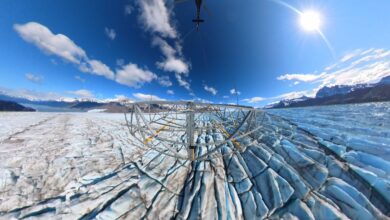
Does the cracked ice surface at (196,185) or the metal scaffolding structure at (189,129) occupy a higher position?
the metal scaffolding structure at (189,129)

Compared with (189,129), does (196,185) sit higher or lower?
lower

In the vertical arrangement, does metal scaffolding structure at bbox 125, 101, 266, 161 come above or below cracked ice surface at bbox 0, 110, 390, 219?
above

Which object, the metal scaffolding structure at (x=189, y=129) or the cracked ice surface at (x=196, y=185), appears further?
the metal scaffolding structure at (x=189, y=129)

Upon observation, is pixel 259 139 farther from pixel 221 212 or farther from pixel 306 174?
pixel 221 212

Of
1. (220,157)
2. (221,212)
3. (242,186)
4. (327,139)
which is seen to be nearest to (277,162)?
(242,186)

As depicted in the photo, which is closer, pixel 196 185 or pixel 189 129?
pixel 196 185

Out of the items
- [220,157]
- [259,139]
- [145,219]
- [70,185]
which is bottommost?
[145,219]

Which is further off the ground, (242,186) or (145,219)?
(242,186)

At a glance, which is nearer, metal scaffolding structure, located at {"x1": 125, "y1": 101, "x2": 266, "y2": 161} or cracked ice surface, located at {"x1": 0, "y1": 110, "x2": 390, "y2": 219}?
cracked ice surface, located at {"x1": 0, "y1": 110, "x2": 390, "y2": 219}
